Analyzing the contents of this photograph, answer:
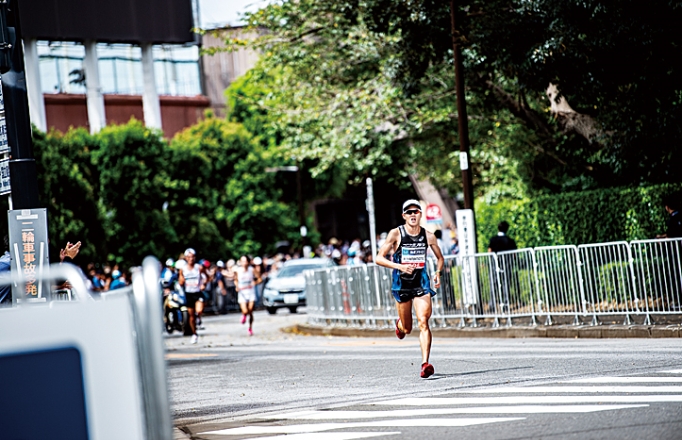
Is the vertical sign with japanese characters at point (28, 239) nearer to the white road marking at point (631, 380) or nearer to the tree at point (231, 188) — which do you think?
the white road marking at point (631, 380)

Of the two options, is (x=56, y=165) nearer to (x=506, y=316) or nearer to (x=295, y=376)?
(x=506, y=316)

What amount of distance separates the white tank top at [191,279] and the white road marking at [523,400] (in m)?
14.9

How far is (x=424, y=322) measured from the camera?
12.4 m

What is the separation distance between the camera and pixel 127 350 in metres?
4.72

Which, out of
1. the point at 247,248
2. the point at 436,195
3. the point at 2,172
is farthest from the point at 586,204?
the point at 247,248

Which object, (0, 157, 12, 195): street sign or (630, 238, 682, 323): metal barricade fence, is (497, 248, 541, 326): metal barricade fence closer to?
(630, 238, 682, 323): metal barricade fence

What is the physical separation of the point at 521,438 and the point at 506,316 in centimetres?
1255

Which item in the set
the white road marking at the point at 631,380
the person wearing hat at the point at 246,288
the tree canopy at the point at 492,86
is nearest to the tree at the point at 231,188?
the tree canopy at the point at 492,86

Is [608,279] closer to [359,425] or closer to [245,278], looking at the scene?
[359,425]

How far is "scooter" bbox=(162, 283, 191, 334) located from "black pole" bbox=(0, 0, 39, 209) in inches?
577

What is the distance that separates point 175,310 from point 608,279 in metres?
12.1

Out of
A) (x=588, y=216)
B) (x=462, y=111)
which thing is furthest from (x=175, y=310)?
(x=588, y=216)

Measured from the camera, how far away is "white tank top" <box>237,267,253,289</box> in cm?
2569

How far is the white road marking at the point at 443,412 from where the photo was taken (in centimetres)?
883
